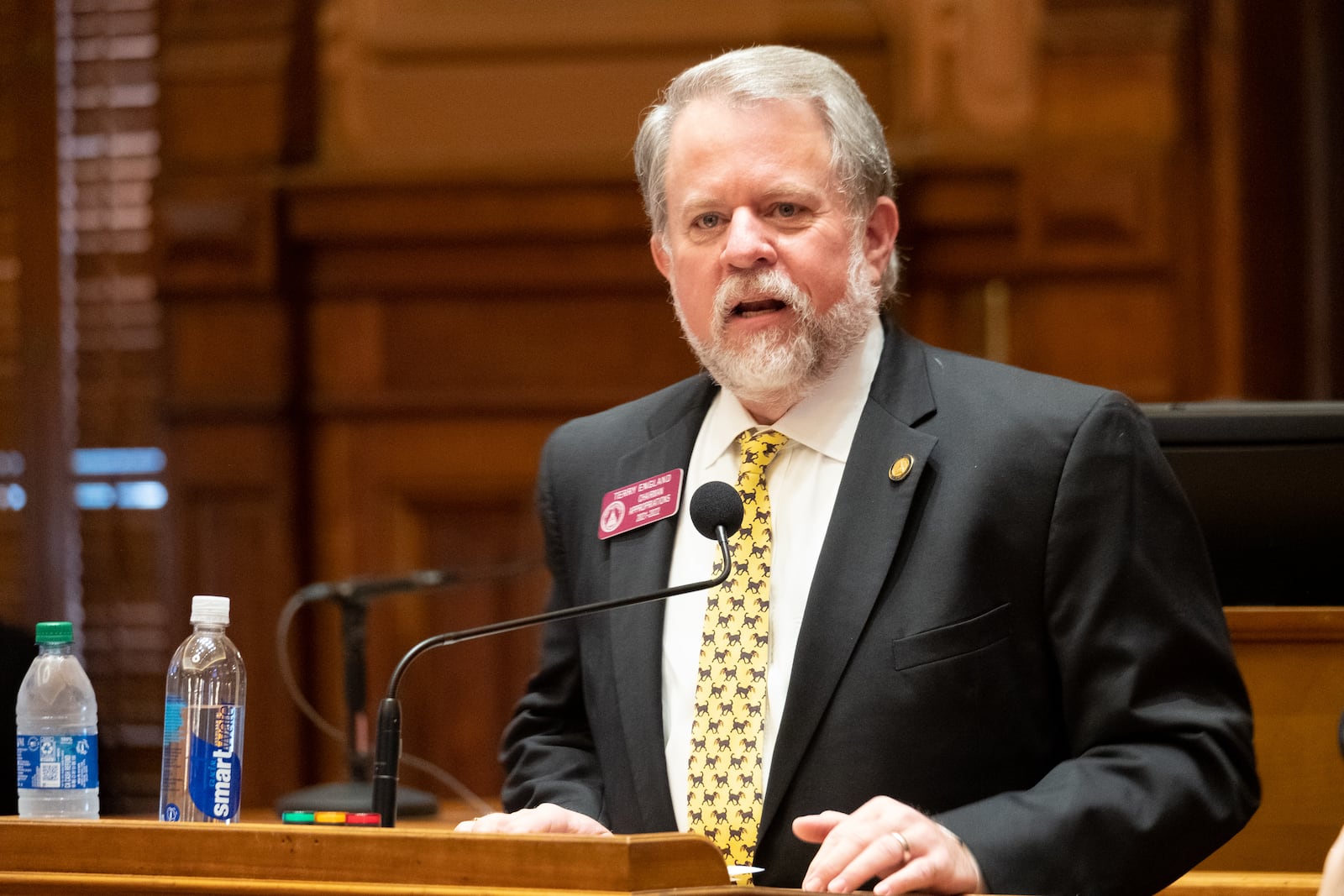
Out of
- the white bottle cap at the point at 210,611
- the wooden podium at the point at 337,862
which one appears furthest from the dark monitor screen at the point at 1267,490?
the white bottle cap at the point at 210,611

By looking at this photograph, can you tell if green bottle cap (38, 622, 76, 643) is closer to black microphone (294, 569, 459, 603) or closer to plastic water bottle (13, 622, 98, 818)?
plastic water bottle (13, 622, 98, 818)

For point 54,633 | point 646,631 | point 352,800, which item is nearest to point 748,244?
point 646,631

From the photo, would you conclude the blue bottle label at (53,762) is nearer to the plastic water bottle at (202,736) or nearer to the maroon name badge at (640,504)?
the plastic water bottle at (202,736)

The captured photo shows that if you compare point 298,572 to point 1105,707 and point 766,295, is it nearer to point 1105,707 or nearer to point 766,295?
point 766,295

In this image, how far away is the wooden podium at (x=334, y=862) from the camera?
4.04ft

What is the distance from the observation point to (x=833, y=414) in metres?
1.97

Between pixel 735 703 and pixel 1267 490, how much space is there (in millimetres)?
792

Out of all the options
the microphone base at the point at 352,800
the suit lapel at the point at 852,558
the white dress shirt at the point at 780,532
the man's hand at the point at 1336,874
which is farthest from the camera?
the microphone base at the point at 352,800

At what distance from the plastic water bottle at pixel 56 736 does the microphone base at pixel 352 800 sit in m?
1.22

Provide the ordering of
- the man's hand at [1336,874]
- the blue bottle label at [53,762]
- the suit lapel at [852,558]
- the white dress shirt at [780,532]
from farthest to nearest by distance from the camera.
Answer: the white dress shirt at [780,532] → the suit lapel at [852,558] → the blue bottle label at [53,762] → the man's hand at [1336,874]

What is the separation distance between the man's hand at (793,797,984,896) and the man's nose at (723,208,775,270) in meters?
0.73

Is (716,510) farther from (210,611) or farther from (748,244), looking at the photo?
(210,611)

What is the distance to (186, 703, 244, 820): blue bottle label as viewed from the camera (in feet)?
5.27

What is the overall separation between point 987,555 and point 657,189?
0.68 metres
